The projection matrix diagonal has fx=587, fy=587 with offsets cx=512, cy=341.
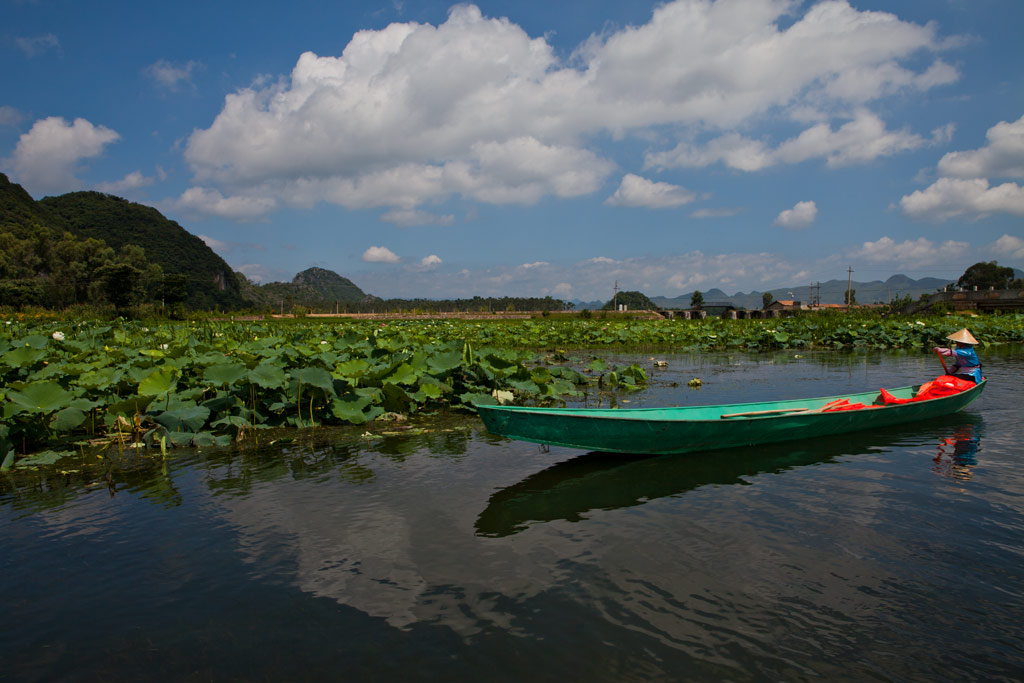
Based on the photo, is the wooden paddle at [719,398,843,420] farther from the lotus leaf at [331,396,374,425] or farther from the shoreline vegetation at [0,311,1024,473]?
the lotus leaf at [331,396,374,425]

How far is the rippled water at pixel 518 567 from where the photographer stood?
268 cm

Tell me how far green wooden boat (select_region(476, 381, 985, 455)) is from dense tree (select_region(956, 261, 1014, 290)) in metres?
96.8

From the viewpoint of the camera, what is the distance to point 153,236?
9525cm

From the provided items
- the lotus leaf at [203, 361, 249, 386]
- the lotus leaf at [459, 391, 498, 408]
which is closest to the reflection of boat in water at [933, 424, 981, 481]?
the lotus leaf at [459, 391, 498, 408]

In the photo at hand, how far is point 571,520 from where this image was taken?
14.1ft

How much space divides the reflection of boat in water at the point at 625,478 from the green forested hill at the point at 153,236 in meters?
87.2

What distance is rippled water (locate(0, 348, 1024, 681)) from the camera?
2.68m

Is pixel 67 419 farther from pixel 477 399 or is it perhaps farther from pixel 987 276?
pixel 987 276

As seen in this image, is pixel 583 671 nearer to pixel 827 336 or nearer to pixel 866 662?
pixel 866 662

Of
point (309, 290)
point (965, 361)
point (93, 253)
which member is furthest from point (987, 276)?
point (309, 290)

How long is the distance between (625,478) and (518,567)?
1903mm

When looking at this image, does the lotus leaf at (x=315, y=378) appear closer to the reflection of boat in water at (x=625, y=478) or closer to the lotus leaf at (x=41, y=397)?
the lotus leaf at (x=41, y=397)

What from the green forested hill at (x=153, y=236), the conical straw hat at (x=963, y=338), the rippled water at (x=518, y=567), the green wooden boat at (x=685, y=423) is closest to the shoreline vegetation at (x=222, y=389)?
the rippled water at (x=518, y=567)

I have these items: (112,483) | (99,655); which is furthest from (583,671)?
(112,483)
